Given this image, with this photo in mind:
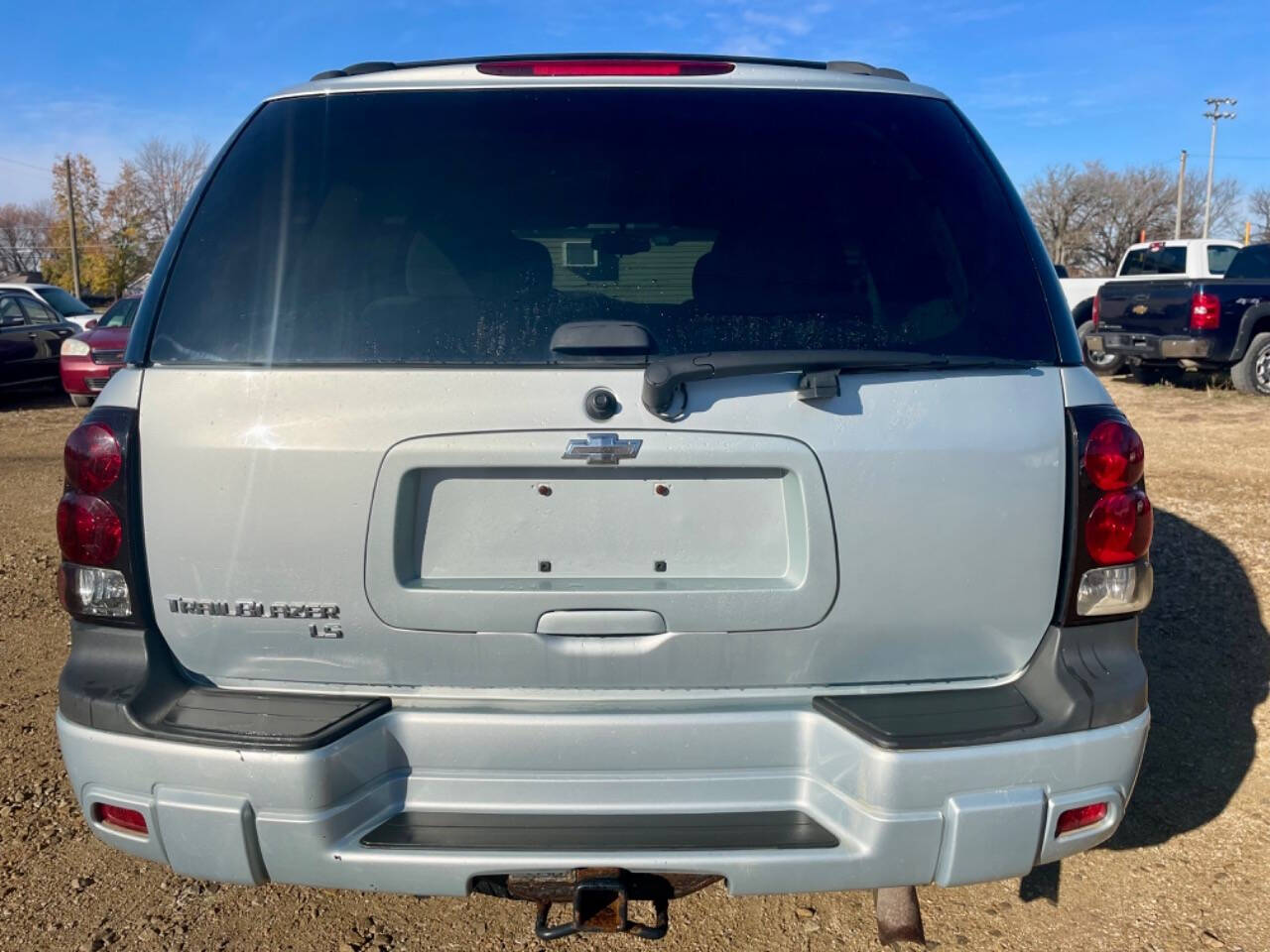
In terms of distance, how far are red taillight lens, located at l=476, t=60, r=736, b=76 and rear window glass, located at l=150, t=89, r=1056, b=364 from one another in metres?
0.08

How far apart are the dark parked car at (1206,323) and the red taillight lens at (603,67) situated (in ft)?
40.0

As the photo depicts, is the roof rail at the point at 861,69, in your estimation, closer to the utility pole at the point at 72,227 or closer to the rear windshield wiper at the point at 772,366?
the rear windshield wiper at the point at 772,366

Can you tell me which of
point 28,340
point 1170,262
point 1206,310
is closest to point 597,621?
point 1206,310

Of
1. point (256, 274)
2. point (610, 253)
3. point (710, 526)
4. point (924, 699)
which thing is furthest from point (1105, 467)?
point (256, 274)

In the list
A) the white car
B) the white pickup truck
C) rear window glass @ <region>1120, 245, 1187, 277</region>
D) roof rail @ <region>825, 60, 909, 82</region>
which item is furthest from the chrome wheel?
the white car

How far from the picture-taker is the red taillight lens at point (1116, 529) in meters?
2.10

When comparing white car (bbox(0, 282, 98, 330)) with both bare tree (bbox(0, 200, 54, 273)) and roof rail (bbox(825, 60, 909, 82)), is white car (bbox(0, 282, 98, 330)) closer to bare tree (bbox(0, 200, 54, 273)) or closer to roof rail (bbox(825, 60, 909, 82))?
roof rail (bbox(825, 60, 909, 82))

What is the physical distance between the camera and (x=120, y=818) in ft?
6.92

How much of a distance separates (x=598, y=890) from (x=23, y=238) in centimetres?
8203

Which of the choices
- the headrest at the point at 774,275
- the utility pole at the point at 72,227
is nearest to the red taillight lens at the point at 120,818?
the headrest at the point at 774,275

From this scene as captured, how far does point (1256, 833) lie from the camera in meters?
3.22

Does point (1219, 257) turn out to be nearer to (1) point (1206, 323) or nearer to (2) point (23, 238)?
(1) point (1206, 323)

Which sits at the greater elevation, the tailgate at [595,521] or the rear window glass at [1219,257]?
the rear window glass at [1219,257]

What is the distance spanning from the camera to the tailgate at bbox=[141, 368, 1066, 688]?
6.59 ft
